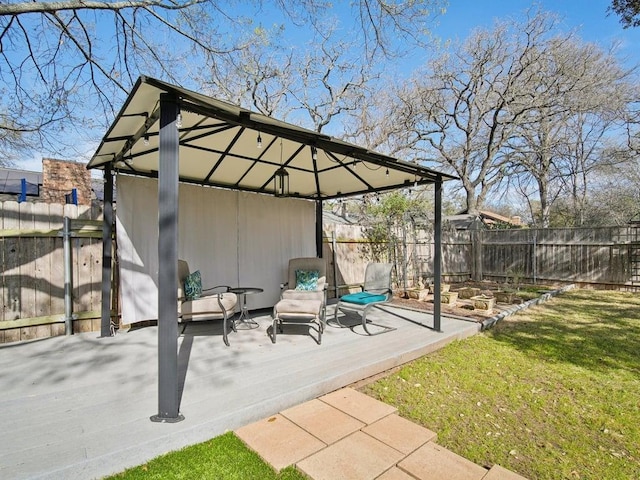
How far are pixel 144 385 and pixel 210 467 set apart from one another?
127cm

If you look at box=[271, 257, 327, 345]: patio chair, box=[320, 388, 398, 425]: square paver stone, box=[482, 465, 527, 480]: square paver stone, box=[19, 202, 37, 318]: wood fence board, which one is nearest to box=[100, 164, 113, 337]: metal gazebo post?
box=[19, 202, 37, 318]: wood fence board

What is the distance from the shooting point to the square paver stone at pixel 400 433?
7.52 ft

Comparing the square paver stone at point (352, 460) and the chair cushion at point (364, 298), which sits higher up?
the chair cushion at point (364, 298)

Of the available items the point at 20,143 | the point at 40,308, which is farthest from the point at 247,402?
the point at 20,143

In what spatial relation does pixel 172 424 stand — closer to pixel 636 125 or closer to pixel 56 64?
pixel 56 64

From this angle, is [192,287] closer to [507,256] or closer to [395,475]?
[395,475]

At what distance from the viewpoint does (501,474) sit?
200 cm

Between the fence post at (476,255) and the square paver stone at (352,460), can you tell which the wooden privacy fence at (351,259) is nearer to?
the fence post at (476,255)

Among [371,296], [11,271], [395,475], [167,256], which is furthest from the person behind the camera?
[371,296]

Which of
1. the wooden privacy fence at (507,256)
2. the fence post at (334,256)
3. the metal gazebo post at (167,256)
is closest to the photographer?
the metal gazebo post at (167,256)

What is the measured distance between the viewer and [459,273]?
10.9 m

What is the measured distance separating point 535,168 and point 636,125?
13.5 feet

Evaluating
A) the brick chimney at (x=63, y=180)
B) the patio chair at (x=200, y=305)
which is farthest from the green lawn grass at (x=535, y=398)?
the brick chimney at (x=63, y=180)

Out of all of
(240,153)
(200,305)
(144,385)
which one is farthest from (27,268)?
(240,153)
